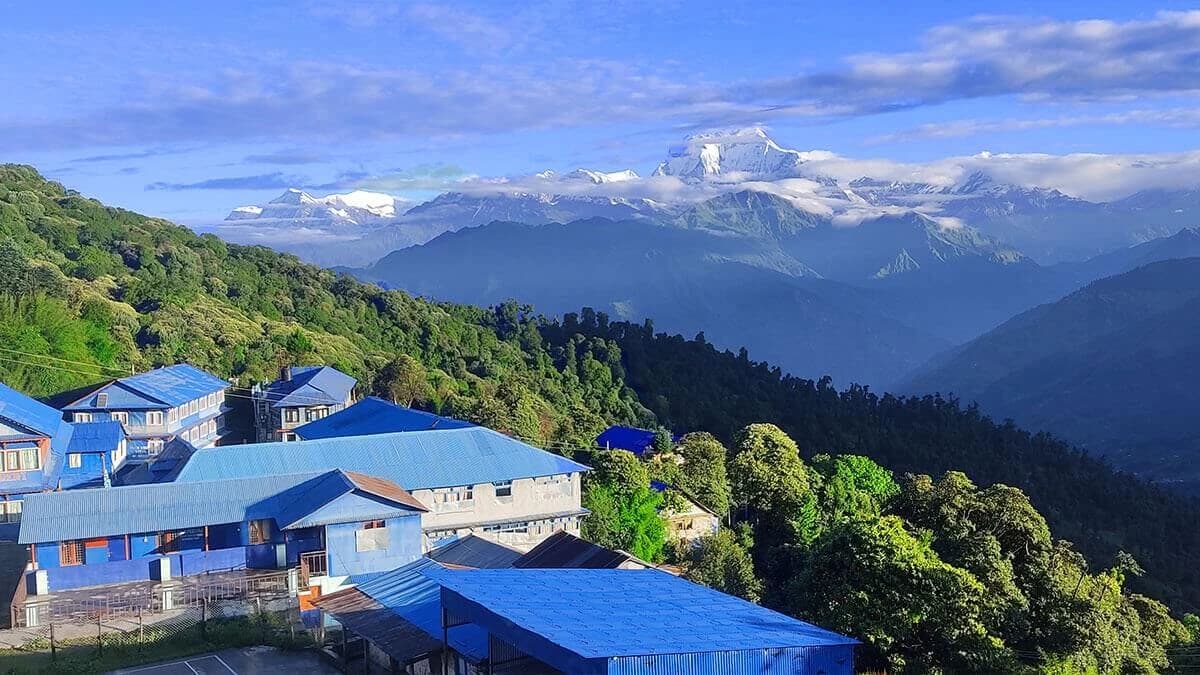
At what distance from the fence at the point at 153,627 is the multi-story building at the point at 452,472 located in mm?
6438

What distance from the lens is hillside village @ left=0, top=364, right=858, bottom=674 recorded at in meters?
16.4

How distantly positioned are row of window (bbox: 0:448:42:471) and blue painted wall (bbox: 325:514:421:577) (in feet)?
52.7

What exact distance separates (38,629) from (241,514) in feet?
18.3

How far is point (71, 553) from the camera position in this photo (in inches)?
1044

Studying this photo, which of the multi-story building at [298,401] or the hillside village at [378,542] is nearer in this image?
the hillside village at [378,542]

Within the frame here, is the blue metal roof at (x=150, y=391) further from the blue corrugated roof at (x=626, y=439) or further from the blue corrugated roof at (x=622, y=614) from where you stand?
the blue corrugated roof at (x=622, y=614)

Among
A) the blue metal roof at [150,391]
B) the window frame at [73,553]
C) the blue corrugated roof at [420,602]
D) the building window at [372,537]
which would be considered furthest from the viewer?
the blue metal roof at [150,391]

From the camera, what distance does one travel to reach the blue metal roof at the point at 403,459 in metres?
32.0

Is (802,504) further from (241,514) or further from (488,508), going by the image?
(241,514)

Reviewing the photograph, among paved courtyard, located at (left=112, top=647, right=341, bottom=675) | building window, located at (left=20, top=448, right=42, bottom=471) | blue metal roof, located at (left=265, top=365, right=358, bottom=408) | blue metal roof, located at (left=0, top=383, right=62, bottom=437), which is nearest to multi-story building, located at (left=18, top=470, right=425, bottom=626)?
paved courtyard, located at (left=112, top=647, right=341, bottom=675)

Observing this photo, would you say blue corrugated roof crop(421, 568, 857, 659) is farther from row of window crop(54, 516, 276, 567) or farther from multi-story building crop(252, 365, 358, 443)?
multi-story building crop(252, 365, 358, 443)

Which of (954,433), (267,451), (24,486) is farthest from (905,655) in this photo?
(954,433)

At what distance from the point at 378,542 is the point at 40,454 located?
659 inches

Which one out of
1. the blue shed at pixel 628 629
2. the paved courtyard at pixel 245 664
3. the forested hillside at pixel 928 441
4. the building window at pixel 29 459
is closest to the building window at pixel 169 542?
the paved courtyard at pixel 245 664
